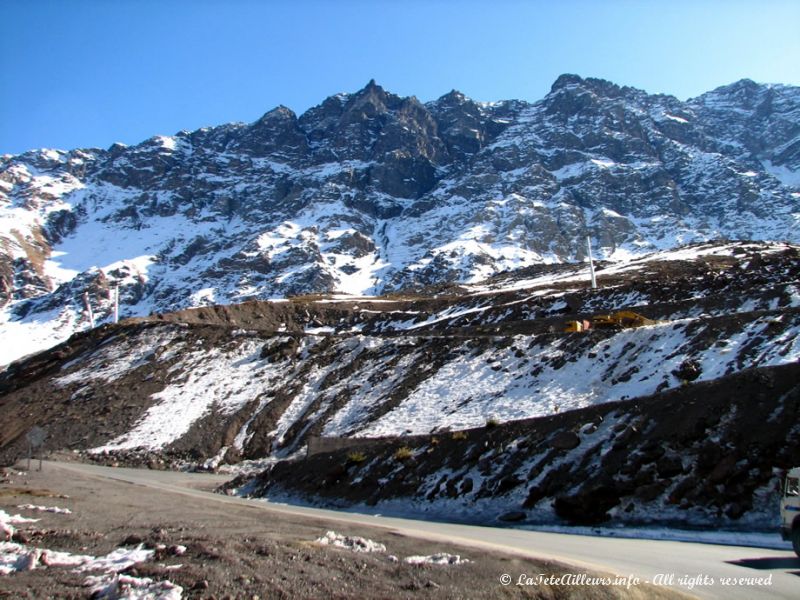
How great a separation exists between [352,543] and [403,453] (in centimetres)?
1425

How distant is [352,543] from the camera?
1220cm

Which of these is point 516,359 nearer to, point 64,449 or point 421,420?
point 421,420

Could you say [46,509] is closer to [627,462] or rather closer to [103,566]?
[103,566]

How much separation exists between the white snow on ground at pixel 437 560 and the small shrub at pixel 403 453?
15.5m

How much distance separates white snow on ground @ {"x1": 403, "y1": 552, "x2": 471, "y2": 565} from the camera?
33.5ft

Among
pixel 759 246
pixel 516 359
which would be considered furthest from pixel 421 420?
pixel 759 246

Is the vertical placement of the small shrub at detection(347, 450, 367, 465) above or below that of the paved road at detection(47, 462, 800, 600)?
below

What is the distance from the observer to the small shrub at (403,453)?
26145 millimetres

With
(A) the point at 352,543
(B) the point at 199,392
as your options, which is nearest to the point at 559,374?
(A) the point at 352,543

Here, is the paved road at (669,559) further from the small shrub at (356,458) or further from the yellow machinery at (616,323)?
the yellow machinery at (616,323)

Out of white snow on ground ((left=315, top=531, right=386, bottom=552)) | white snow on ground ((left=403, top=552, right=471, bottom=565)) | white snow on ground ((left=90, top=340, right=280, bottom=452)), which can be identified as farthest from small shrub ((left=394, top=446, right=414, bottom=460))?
white snow on ground ((left=90, top=340, right=280, bottom=452))

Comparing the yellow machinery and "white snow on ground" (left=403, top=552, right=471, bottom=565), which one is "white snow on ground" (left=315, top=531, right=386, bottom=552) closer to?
"white snow on ground" (left=403, top=552, right=471, bottom=565)

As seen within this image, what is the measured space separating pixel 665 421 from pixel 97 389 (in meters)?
56.3

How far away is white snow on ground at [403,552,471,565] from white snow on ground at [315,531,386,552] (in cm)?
124
